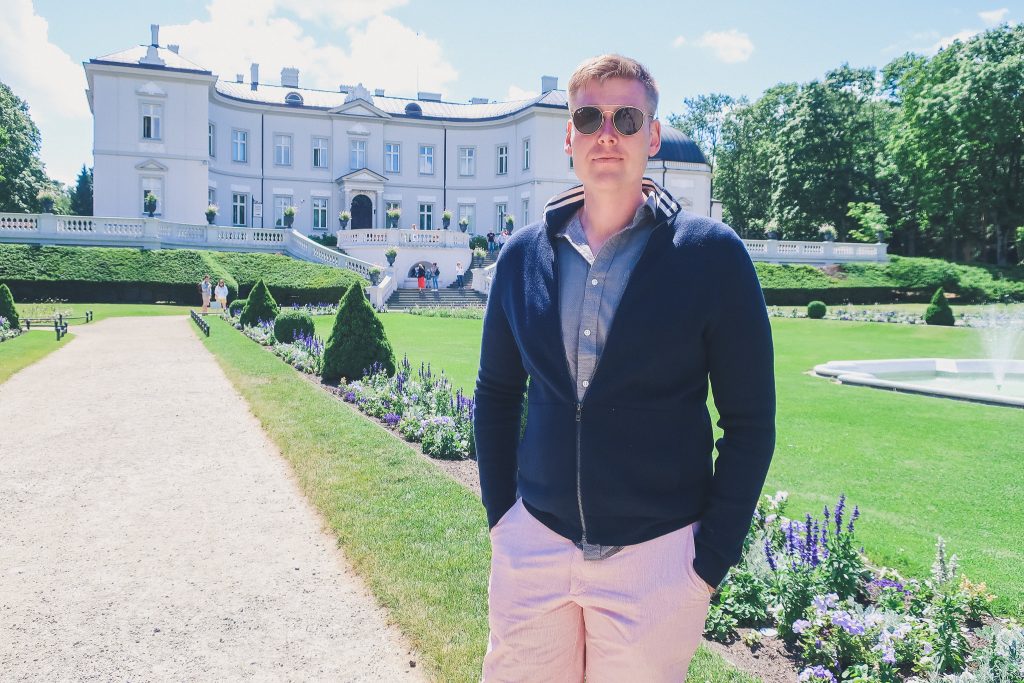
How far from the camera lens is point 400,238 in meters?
40.7

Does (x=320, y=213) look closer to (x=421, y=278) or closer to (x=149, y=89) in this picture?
(x=149, y=89)

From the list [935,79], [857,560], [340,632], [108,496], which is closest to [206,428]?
[108,496]

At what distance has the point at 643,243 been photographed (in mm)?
2213

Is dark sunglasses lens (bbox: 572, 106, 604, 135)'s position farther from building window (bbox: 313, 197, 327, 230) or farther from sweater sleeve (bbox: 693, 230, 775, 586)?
building window (bbox: 313, 197, 327, 230)

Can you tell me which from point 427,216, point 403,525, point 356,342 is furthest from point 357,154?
point 403,525

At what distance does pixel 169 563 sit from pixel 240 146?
157ft

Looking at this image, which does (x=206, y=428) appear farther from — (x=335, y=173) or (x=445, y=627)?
(x=335, y=173)

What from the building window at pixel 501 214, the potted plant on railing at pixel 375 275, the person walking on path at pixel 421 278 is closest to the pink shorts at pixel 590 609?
the potted plant on railing at pixel 375 275

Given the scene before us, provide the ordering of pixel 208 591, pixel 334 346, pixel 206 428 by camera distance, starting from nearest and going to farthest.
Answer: pixel 208 591
pixel 206 428
pixel 334 346

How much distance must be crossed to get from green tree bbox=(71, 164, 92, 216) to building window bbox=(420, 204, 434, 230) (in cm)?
2965

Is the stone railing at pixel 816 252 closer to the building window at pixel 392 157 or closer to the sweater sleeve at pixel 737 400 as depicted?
the building window at pixel 392 157

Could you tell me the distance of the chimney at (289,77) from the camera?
5342 cm

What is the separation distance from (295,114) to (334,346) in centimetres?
4175

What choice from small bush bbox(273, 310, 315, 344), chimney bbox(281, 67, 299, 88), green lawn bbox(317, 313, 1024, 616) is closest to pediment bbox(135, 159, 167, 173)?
chimney bbox(281, 67, 299, 88)
